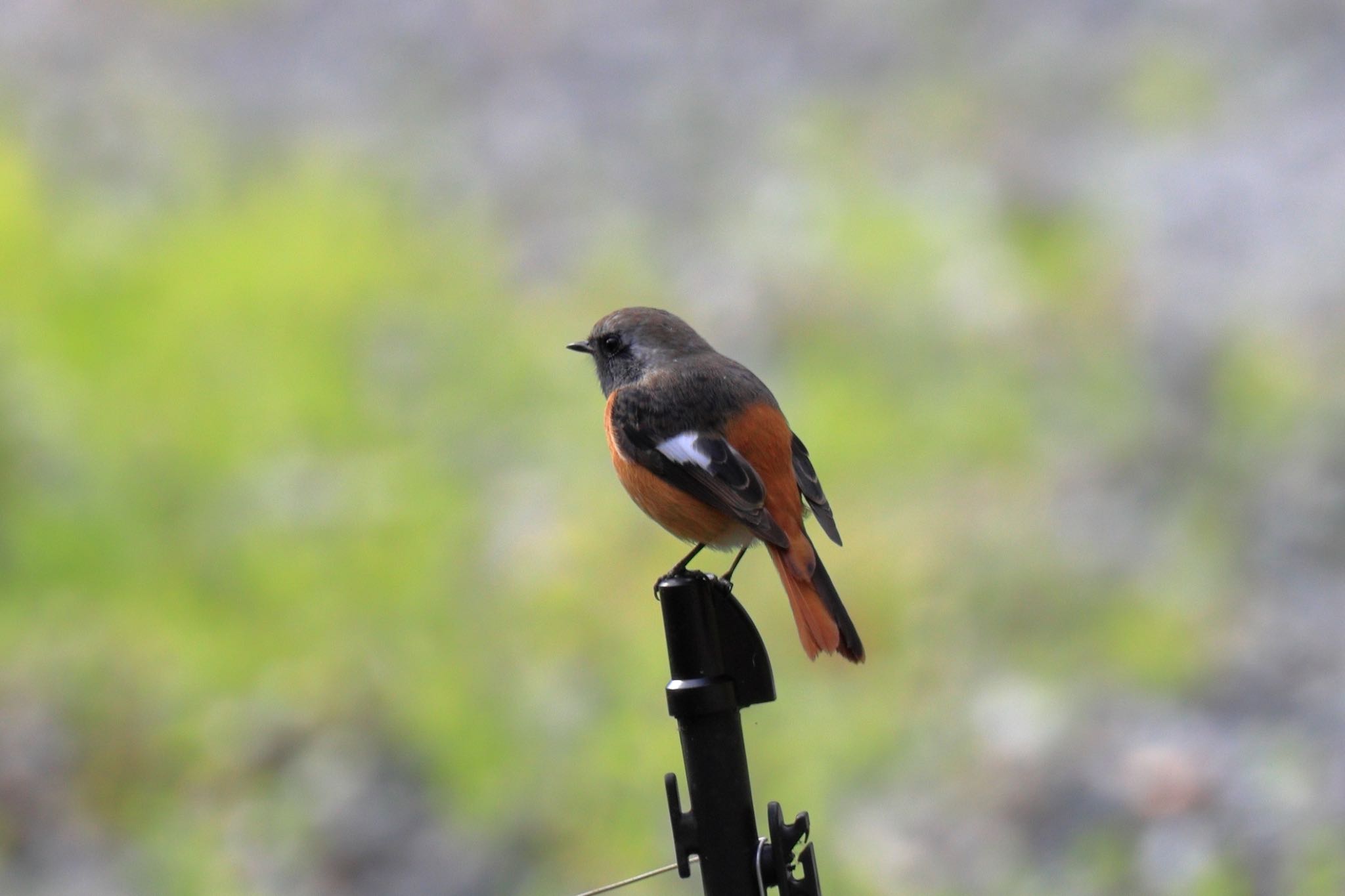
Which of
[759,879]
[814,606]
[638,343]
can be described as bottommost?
[759,879]

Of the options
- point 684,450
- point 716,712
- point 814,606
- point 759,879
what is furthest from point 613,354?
point 759,879

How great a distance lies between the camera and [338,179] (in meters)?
6.25

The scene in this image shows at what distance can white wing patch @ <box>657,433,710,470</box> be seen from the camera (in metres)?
3.00

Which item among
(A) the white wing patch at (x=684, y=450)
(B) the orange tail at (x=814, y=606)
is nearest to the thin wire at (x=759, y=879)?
(B) the orange tail at (x=814, y=606)

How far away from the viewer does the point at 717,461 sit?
9.75 ft

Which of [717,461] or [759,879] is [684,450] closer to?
[717,461]

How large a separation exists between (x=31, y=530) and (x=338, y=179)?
6.37ft

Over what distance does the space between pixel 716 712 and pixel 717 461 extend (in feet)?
2.80

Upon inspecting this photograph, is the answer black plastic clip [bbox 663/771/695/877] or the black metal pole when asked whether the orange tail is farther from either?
black plastic clip [bbox 663/771/695/877]

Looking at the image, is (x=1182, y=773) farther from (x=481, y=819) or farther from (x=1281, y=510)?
(x=481, y=819)

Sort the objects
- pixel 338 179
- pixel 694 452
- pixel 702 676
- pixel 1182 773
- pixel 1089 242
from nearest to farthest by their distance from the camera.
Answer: pixel 702 676 < pixel 694 452 < pixel 1182 773 < pixel 1089 242 < pixel 338 179

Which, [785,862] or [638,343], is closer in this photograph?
[785,862]

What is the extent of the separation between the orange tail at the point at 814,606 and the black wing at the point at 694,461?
45 millimetres

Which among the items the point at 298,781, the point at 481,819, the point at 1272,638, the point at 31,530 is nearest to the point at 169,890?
the point at 298,781
